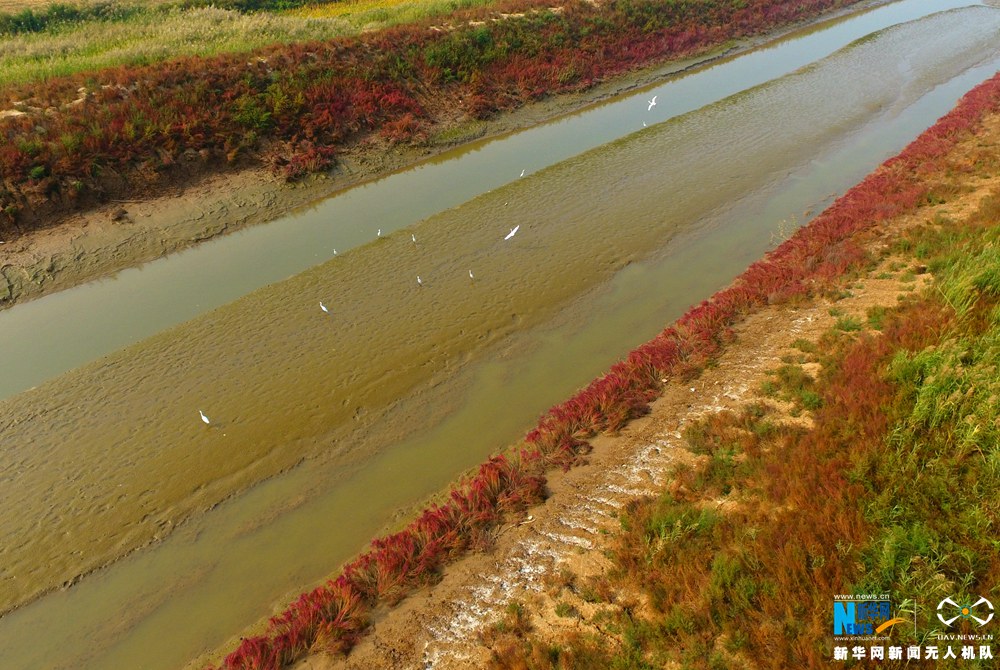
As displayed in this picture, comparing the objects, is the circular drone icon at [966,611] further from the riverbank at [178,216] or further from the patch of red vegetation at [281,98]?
the patch of red vegetation at [281,98]

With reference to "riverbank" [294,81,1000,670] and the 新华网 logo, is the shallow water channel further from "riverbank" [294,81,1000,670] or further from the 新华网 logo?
the 新华网 logo

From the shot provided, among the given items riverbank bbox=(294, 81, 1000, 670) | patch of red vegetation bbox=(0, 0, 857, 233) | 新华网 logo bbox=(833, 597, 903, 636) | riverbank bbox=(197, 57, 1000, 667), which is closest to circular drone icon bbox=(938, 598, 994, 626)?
riverbank bbox=(294, 81, 1000, 670)

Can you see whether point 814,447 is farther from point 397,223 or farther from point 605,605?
point 397,223

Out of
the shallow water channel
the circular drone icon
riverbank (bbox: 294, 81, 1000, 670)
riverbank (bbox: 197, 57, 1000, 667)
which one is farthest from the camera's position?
the shallow water channel

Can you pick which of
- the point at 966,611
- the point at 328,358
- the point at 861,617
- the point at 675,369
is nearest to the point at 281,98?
the point at 328,358

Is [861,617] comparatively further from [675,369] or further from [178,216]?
[178,216]

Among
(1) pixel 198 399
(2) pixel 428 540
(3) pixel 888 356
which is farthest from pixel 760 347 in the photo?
(1) pixel 198 399
